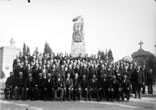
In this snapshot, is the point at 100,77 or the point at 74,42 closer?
the point at 100,77

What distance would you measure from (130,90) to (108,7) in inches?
101

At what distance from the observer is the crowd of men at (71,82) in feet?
27.6

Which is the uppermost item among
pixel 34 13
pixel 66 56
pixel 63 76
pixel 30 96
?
pixel 34 13

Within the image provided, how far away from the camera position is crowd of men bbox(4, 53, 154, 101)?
27.6 ft

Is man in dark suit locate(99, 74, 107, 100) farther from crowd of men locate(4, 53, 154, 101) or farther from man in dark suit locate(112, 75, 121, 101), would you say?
man in dark suit locate(112, 75, 121, 101)

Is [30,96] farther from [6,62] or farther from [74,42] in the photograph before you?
[6,62]

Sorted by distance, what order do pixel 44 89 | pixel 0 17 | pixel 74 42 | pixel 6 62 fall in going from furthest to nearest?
pixel 6 62
pixel 74 42
pixel 44 89
pixel 0 17

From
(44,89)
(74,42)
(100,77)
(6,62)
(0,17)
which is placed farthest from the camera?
(6,62)

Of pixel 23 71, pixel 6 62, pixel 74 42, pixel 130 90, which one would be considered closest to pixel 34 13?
pixel 23 71

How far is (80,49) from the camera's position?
12.6 metres

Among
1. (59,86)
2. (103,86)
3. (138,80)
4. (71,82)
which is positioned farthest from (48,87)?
(138,80)

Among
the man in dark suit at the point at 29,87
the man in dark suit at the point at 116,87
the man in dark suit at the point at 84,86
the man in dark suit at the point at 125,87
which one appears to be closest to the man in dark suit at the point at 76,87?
the man in dark suit at the point at 84,86

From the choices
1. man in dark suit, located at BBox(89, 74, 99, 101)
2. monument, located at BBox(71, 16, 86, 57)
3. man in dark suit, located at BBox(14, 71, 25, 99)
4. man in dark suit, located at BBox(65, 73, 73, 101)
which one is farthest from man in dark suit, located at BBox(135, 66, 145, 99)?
monument, located at BBox(71, 16, 86, 57)

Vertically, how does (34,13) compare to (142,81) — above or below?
above
